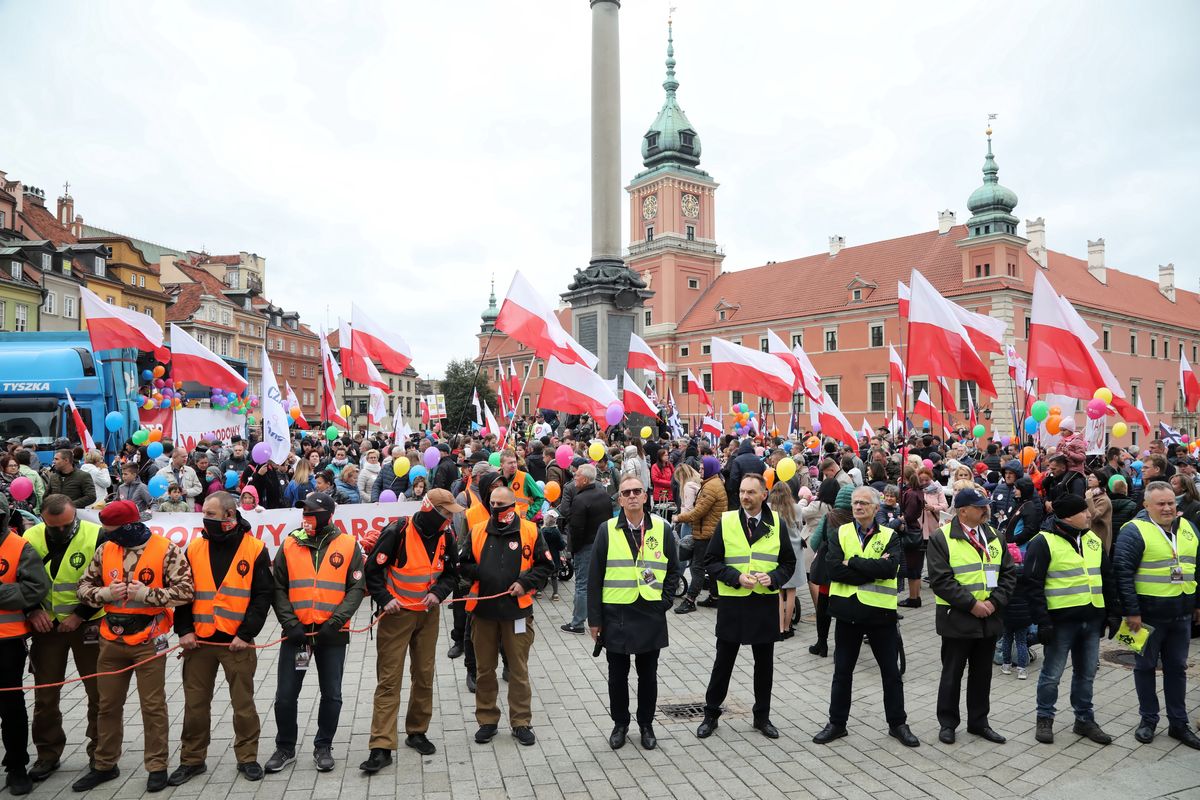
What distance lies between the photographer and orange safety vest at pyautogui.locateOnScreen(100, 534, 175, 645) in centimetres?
543

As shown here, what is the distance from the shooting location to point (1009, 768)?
5.79m

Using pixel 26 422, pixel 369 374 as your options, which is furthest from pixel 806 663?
pixel 26 422

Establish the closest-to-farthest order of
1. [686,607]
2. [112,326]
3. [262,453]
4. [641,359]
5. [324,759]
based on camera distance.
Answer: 1. [324,759]
2. [686,607]
3. [262,453]
4. [112,326]
5. [641,359]

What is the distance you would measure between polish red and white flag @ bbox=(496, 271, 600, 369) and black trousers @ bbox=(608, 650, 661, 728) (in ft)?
23.3

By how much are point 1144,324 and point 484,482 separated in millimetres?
70054

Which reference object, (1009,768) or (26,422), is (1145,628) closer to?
(1009,768)

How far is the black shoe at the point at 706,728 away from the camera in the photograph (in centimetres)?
635

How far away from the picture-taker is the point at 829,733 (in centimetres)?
629

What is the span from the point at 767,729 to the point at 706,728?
472mm

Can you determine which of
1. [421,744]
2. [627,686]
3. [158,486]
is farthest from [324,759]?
[158,486]

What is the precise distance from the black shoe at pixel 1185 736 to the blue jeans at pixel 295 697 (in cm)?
625

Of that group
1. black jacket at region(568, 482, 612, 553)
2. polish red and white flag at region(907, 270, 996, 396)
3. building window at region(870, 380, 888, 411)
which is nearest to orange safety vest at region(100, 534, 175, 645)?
black jacket at region(568, 482, 612, 553)

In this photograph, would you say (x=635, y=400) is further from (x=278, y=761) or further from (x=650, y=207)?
(x=650, y=207)

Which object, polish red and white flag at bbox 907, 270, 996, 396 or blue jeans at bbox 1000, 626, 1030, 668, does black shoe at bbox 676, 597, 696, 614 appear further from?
polish red and white flag at bbox 907, 270, 996, 396
